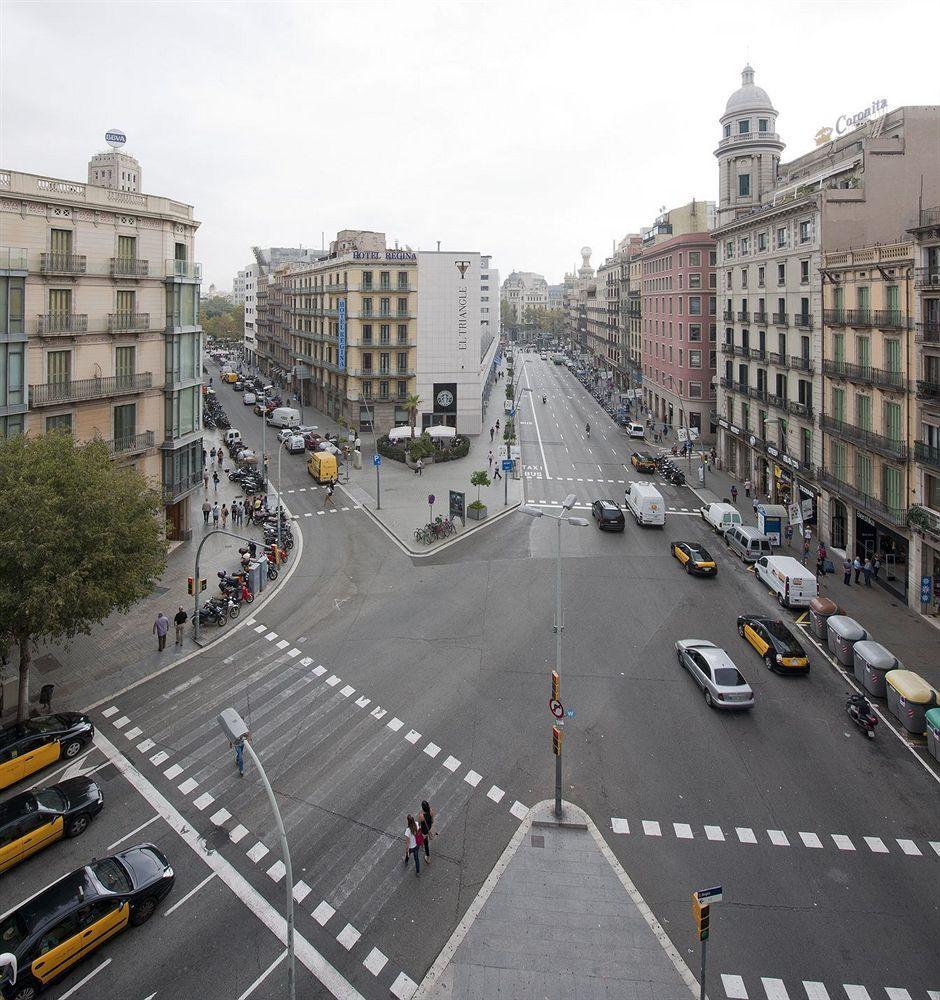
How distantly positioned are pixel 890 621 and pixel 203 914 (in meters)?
28.3

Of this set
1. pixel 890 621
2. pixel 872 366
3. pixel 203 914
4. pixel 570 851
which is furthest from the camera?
pixel 872 366

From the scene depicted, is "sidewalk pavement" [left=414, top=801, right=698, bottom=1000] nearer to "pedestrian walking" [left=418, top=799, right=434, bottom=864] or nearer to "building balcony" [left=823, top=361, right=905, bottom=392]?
"pedestrian walking" [left=418, top=799, right=434, bottom=864]

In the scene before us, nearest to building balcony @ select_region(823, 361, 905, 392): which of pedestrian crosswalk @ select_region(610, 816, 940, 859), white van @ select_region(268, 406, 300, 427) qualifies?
pedestrian crosswalk @ select_region(610, 816, 940, 859)

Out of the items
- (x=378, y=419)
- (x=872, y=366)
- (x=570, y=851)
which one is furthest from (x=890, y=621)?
(x=378, y=419)

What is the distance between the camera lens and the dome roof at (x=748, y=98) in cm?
6356

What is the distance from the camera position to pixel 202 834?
1709 centimetres

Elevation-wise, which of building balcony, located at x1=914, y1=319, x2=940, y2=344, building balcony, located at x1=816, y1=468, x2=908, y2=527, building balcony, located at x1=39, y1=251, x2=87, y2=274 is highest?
building balcony, located at x1=39, y1=251, x2=87, y2=274

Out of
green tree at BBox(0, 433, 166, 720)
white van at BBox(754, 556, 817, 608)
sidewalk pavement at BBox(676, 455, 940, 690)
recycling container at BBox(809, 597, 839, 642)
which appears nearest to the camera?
green tree at BBox(0, 433, 166, 720)

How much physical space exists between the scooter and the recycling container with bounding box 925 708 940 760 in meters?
1.40

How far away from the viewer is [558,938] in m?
14.1

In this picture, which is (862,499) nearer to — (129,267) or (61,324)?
(129,267)

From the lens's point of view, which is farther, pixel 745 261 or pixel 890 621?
pixel 745 261

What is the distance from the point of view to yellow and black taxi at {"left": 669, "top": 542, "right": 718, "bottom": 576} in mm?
34844

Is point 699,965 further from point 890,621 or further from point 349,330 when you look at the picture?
point 349,330
